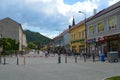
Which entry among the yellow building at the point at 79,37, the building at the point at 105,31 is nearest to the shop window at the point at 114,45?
the building at the point at 105,31

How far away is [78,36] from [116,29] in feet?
103

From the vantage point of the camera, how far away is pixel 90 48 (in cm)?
6247

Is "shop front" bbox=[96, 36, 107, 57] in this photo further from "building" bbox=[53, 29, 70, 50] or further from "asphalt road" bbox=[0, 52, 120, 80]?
"building" bbox=[53, 29, 70, 50]

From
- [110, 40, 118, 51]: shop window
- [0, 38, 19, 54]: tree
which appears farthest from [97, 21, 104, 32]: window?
[0, 38, 19, 54]: tree

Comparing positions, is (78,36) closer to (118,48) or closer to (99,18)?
(99,18)

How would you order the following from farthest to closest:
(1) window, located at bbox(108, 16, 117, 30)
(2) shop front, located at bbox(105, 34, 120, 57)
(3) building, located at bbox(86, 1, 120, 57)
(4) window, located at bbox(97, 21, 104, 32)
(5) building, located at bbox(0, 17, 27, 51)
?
(5) building, located at bbox(0, 17, 27, 51), (4) window, located at bbox(97, 21, 104, 32), (1) window, located at bbox(108, 16, 117, 30), (3) building, located at bbox(86, 1, 120, 57), (2) shop front, located at bbox(105, 34, 120, 57)

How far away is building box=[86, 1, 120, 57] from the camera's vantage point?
148ft

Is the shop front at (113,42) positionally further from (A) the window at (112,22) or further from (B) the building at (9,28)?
(B) the building at (9,28)

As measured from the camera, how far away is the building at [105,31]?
45.2m

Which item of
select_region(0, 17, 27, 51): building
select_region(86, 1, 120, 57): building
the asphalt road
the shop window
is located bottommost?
the asphalt road

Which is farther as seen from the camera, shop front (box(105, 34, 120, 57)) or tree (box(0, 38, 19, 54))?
tree (box(0, 38, 19, 54))

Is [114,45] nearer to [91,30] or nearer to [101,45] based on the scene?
[101,45]

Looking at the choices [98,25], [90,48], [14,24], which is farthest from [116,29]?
[14,24]

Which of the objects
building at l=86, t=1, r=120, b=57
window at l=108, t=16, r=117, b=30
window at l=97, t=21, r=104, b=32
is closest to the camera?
building at l=86, t=1, r=120, b=57
